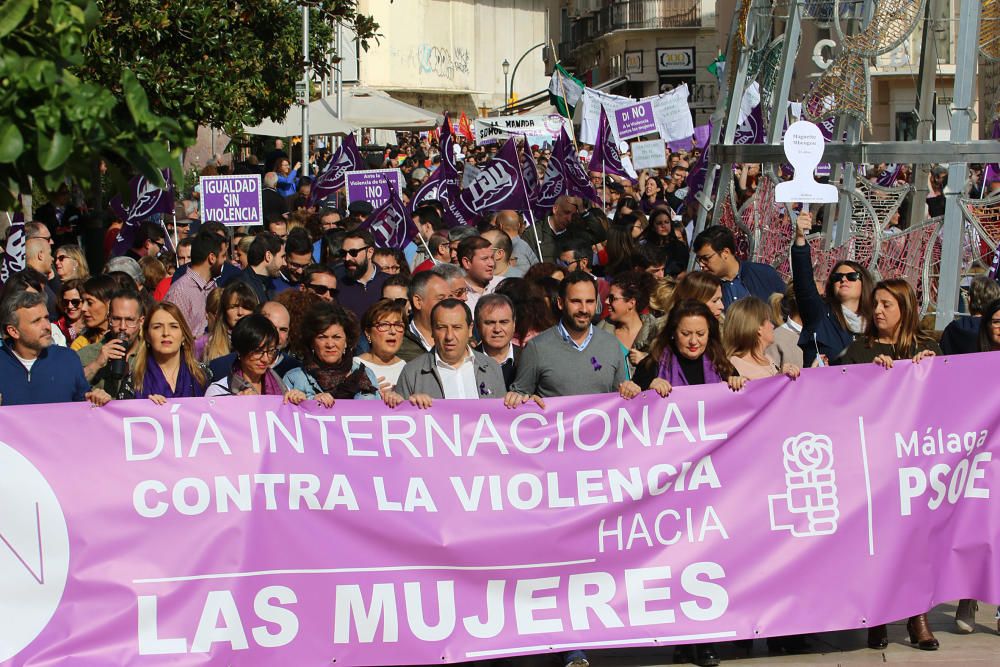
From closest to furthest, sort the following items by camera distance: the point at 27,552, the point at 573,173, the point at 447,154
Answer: the point at 27,552 → the point at 573,173 → the point at 447,154

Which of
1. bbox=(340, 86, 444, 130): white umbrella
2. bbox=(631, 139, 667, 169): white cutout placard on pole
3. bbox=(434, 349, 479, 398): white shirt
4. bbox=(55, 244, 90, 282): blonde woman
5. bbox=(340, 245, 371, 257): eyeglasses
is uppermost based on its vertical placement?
bbox=(340, 86, 444, 130): white umbrella

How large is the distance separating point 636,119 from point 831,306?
11.6 m

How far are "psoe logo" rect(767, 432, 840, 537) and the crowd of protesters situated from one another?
16.4 inches

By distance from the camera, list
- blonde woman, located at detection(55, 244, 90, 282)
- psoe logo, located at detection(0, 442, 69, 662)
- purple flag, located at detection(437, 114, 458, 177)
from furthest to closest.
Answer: purple flag, located at detection(437, 114, 458, 177) < blonde woman, located at detection(55, 244, 90, 282) < psoe logo, located at detection(0, 442, 69, 662)

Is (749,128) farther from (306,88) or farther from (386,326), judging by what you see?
(386,326)

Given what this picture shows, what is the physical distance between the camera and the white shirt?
688cm

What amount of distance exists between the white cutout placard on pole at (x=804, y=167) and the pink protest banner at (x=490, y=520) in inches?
57.9

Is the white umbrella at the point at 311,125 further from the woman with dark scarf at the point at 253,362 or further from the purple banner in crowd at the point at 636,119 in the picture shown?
the woman with dark scarf at the point at 253,362

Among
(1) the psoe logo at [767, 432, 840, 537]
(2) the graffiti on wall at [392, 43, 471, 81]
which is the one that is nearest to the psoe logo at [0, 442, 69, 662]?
(1) the psoe logo at [767, 432, 840, 537]

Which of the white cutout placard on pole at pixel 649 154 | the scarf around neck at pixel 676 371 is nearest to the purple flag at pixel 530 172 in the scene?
the white cutout placard on pole at pixel 649 154

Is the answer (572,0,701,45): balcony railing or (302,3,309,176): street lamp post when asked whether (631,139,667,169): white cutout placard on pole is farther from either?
(572,0,701,45): balcony railing

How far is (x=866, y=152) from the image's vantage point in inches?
Result: 397

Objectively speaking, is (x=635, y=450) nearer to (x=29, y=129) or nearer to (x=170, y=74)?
(x=29, y=129)

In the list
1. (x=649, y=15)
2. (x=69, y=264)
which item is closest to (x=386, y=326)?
(x=69, y=264)
